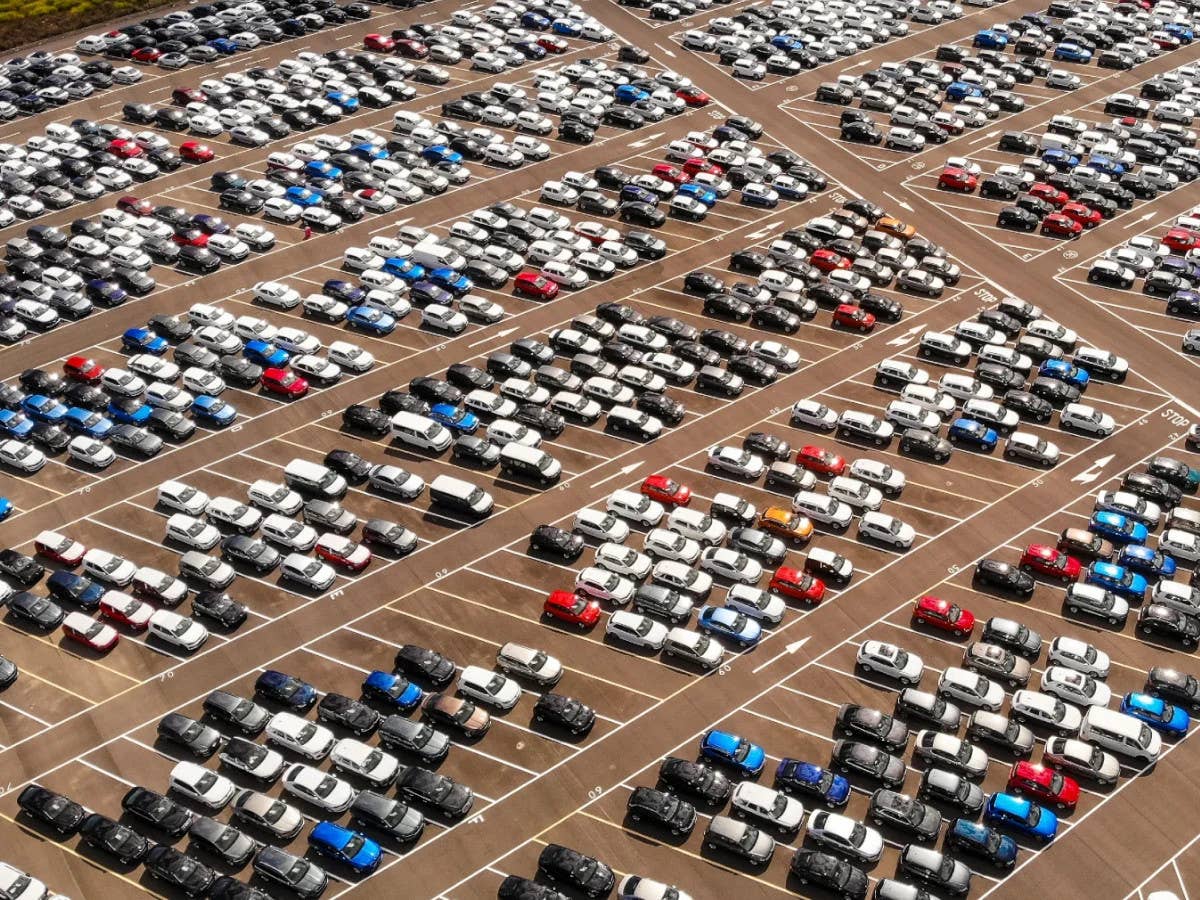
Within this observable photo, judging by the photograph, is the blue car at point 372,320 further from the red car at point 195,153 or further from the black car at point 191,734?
the black car at point 191,734

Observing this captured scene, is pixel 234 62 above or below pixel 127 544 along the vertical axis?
above

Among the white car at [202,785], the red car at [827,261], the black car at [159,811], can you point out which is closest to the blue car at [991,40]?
the red car at [827,261]

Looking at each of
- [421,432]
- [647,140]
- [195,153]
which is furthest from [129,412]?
[647,140]

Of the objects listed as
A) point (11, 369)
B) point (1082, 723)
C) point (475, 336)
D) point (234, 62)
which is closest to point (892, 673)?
point (1082, 723)

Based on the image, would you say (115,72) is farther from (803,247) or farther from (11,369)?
(803,247)

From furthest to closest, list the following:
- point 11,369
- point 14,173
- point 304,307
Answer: point 14,173, point 304,307, point 11,369

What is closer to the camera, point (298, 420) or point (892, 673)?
point (892, 673)
